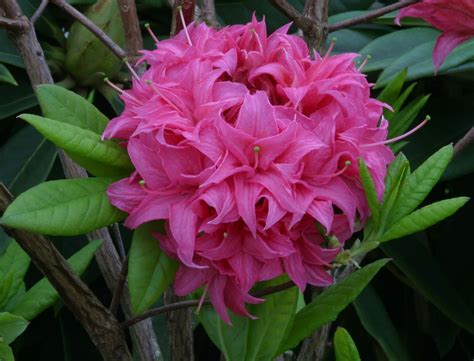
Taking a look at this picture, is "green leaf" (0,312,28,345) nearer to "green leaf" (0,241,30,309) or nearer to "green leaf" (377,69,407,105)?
"green leaf" (0,241,30,309)

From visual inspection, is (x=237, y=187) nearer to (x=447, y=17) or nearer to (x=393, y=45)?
(x=447, y=17)

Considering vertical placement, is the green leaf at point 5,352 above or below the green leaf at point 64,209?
below

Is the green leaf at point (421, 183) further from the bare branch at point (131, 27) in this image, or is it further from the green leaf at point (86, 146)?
the bare branch at point (131, 27)

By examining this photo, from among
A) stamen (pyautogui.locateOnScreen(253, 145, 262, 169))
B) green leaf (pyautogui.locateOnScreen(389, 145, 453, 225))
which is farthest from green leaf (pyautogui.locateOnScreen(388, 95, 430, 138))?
→ stamen (pyautogui.locateOnScreen(253, 145, 262, 169))

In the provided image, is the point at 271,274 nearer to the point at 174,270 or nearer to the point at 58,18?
the point at 174,270

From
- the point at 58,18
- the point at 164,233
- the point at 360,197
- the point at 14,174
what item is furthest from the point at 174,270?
the point at 58,18

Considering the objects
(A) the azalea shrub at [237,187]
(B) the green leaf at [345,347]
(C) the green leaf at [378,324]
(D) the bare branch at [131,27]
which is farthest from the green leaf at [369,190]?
(C) the green leaf at [378,324]
